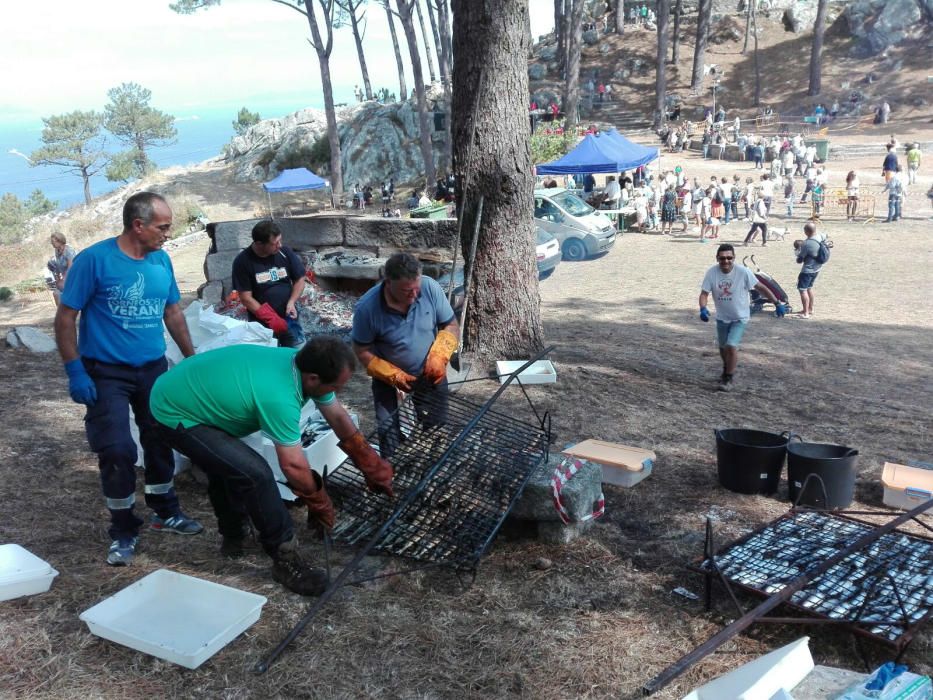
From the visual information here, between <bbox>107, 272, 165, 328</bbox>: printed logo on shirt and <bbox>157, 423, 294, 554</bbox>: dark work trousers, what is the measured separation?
615 mm

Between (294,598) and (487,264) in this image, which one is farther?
(487,264)

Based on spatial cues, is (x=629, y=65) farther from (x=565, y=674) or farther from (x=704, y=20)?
(x=565, y=674)

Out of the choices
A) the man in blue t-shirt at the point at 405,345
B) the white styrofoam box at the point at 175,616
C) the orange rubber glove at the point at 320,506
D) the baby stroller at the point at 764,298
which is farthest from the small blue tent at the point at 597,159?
the white styrofoam box at the point at 175,616

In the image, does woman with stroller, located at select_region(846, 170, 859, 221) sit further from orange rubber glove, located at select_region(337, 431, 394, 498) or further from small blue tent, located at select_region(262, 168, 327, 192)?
orange rubber glove, located at select_region(337, 431, 394, 498)

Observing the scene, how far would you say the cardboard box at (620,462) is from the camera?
15.1 ft

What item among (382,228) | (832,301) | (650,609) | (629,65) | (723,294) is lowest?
(832,301)

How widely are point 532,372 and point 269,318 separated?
2285 millimetres

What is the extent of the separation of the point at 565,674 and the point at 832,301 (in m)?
10.9

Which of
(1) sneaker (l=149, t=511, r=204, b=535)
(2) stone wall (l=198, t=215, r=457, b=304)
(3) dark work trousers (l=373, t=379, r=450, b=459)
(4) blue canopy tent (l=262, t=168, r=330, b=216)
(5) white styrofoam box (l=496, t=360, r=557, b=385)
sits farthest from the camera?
(4) blue canopy tent (l=262, t=168, r=330, b=216)

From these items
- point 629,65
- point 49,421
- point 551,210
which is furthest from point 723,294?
point 629,65

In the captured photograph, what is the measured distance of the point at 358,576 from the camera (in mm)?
3486

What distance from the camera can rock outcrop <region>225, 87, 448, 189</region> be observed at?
110ft

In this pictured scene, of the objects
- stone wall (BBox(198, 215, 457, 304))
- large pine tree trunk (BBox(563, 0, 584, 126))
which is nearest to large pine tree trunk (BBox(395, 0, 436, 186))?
large pine tree trunk (BBox(563, 0, 584, 126))

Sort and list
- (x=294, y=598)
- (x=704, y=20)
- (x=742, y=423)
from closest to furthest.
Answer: (x=294, y=598), (x=742, y=423), (x=704, y=20)
